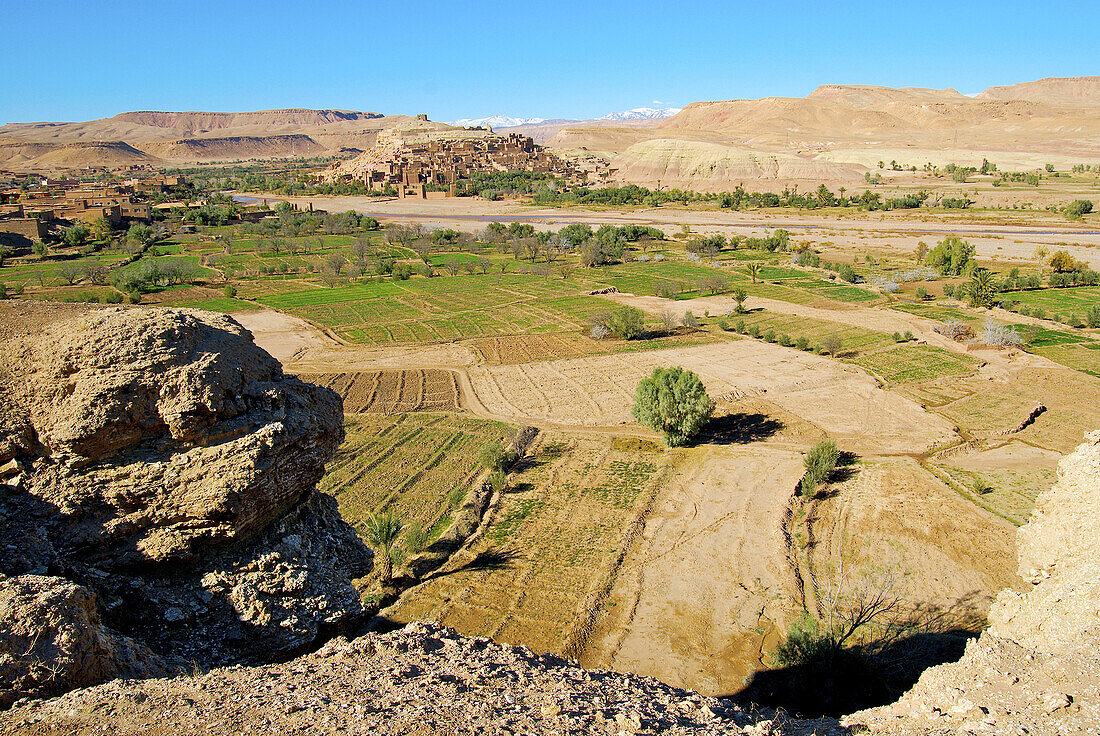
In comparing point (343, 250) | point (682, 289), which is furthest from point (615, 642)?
point (343, 250)

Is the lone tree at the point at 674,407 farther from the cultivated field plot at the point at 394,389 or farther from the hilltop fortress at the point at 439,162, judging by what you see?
the hilltop fortress at the point at 439,162

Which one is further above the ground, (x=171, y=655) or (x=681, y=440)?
(x=171, y=655)

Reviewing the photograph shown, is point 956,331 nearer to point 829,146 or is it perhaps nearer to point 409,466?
point 409,466

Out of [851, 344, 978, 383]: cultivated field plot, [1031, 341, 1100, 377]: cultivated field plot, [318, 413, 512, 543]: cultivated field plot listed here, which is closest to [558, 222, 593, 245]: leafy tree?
[851, 344, 978, 383]: cultivated field plot

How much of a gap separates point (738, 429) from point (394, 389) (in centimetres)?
1447

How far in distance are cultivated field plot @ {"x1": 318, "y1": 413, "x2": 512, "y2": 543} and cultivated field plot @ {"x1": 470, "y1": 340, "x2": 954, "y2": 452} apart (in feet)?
9.04

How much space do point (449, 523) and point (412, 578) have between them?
2.61 metres

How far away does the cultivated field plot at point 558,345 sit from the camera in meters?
33.0

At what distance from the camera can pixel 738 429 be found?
78.4ft

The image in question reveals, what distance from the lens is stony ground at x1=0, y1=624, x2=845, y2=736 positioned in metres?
5.83

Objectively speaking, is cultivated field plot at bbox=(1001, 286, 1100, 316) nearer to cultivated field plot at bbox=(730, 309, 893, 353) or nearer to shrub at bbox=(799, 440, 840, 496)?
cultivated field plot at bbox=(730, 309, 893, 353)

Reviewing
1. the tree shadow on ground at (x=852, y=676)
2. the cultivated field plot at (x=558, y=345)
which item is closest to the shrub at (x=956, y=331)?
the cultivated field plot at (x=558, y=345)

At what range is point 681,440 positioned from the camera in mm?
22234

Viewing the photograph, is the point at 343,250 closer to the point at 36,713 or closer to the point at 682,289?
the point at 682,289
